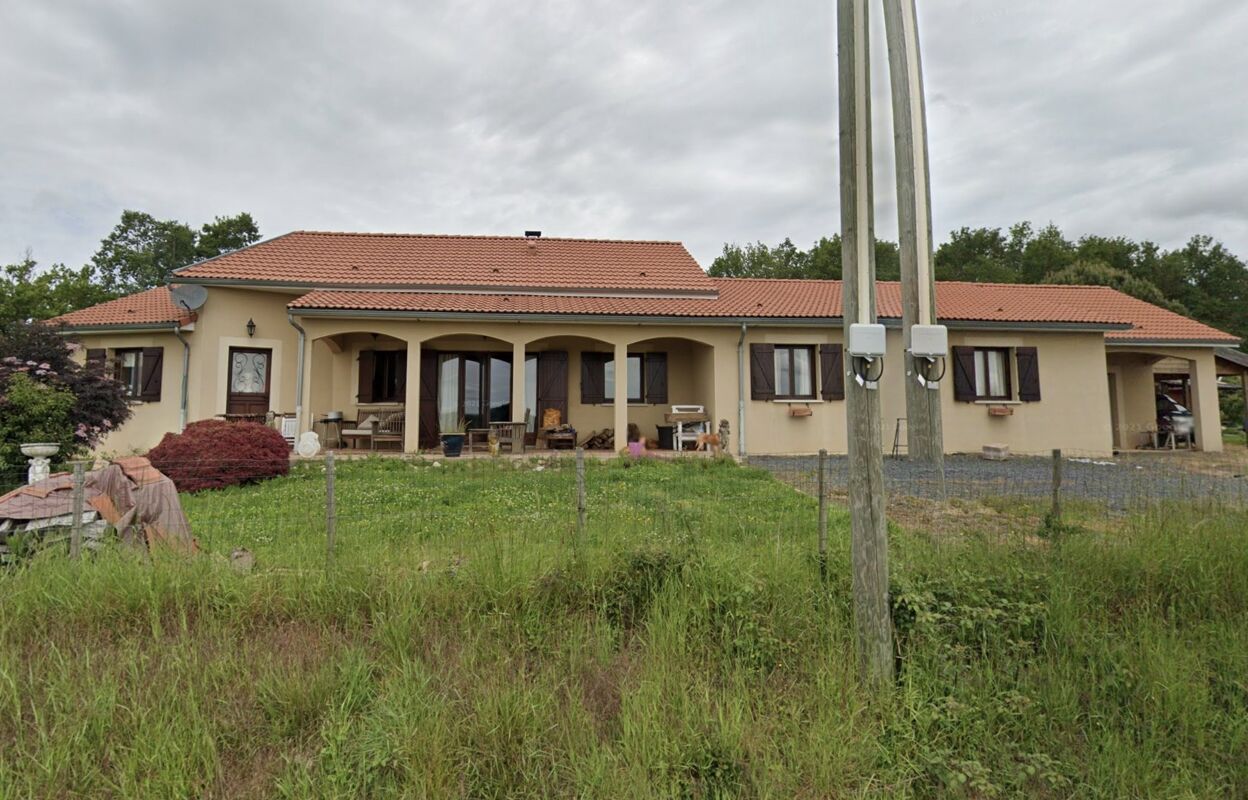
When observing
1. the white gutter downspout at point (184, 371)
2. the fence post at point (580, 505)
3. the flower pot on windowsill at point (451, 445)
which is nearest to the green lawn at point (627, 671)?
the fence post at point (580, 505)

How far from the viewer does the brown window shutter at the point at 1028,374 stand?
1328 cm

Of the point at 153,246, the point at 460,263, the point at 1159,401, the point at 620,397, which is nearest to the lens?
the point at 620,397

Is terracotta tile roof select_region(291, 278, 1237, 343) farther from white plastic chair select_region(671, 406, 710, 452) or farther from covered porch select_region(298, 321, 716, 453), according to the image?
white plastic chair select_region(671, 406, 710, 452)

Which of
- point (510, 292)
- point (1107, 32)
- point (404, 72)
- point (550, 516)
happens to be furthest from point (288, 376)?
point (1107, 32)

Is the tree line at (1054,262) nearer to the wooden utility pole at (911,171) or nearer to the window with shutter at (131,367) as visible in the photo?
the wooden utility pole at (911,171)

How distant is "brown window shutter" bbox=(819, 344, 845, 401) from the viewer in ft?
41.7

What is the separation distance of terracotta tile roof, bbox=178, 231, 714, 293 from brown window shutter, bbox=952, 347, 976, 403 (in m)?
6.71

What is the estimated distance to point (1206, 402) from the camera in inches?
573

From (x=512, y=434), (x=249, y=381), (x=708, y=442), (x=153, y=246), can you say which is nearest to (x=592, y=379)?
(x=512, y=434)

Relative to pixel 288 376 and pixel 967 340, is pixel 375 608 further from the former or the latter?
pixel 967 340

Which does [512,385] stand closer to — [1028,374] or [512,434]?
[512,434]

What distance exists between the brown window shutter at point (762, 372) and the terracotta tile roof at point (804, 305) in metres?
0.84

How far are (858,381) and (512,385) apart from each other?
10887 millimetres

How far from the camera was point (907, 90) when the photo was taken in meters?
2.84
